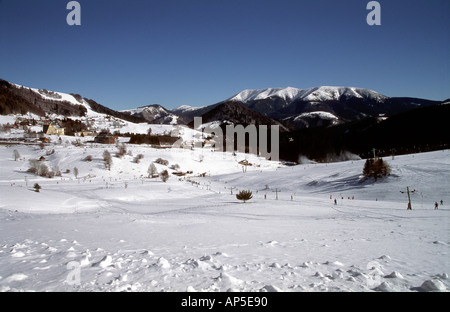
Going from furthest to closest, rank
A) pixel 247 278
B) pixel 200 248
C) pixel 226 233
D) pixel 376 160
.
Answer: pixel 376 160 → pixel 226 233 → pixel 200 248 → pixel 247 278

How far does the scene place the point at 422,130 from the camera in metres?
122

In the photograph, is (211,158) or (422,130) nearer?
(211,158)

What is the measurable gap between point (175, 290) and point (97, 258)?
290cm

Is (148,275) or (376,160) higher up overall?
(376,160)
